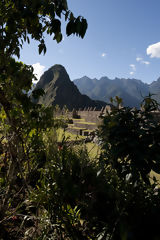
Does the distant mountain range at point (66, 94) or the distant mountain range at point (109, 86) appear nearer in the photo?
the distant mountain range at point (66, 94)

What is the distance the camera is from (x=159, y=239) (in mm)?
1521

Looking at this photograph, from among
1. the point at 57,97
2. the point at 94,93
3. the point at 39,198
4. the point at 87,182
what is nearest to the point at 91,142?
the point at 87,182

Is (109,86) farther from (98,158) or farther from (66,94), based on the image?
(98,158)

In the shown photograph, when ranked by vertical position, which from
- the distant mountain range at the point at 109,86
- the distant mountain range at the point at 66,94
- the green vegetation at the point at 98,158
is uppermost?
the distant mountain range at the point at 109,86

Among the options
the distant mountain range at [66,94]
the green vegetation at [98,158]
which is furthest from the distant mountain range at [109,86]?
the green vegetation at [98,158]

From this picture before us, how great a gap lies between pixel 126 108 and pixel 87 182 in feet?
5.76

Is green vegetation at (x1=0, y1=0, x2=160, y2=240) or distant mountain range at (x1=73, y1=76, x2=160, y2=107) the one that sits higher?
distant mountain range at (x1=73, y1=76, x2=160, y2=107)

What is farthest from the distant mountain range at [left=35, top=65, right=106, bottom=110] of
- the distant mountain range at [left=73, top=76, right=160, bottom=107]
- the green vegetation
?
the distant mountain range at [left=73, top=76, right=160, bottom=107]

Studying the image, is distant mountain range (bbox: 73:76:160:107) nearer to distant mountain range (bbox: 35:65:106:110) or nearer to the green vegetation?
distant mountain range (bbox: 35:65:106:110)

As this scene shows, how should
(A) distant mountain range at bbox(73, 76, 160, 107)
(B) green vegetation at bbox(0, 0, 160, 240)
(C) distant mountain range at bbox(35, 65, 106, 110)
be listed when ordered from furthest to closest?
(A) distant mountain range at bbox(73, 76, 160, 107) → (C) distant mountain range at bbox(35, 65, 106, 110) → (B) green vegetation at bbox(0, 0, 160, 240)

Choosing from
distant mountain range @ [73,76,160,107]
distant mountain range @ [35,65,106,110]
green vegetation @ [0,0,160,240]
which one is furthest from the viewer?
distant mountain range @ [73,76,160,107]

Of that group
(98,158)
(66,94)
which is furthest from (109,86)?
(98,158)

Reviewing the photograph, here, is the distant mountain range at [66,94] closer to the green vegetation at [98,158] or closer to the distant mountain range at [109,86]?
the green vegetation at [98,158]

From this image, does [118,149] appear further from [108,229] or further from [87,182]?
[87,182]
